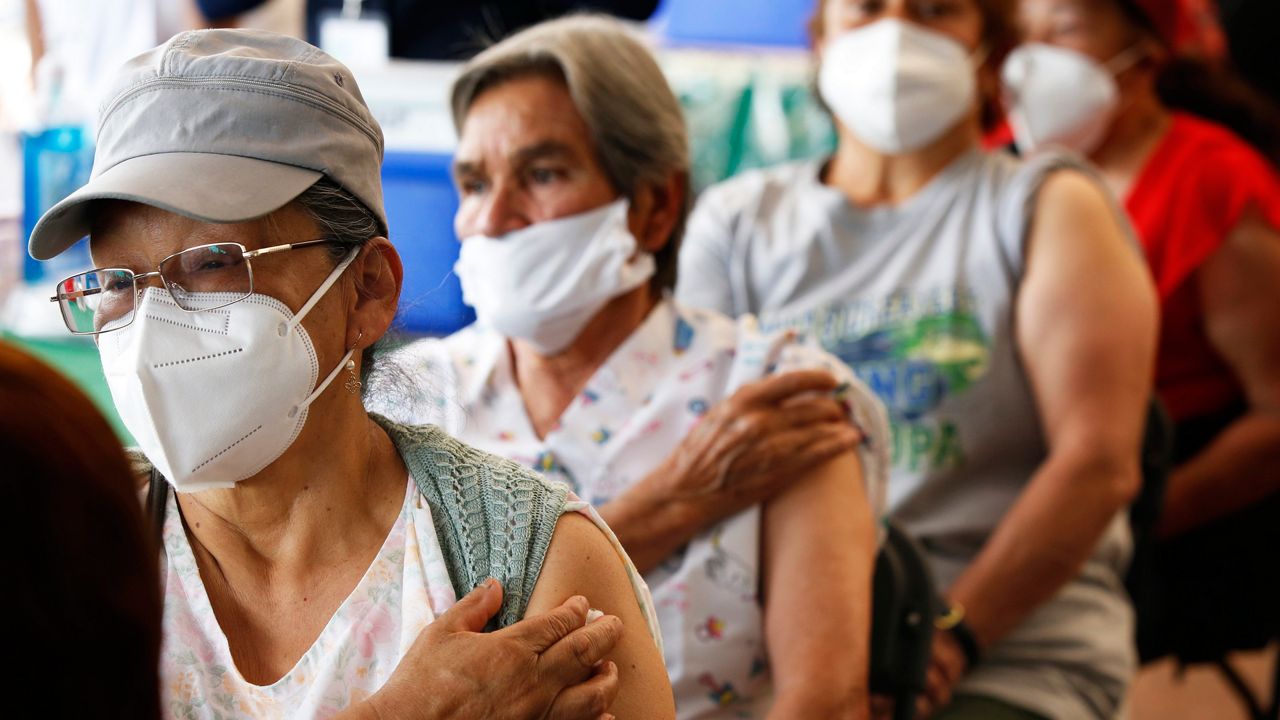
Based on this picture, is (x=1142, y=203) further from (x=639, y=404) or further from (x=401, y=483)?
(x=401, y=483)

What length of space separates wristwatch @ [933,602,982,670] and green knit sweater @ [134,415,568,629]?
40.0 inches

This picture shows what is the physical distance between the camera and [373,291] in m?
1.33

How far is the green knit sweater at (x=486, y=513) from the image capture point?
1.24 metres

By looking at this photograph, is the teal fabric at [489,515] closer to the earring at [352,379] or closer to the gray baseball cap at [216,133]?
the earring at [352,379]

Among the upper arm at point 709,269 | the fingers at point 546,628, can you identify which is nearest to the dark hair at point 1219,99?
the upper arm at point 709,269

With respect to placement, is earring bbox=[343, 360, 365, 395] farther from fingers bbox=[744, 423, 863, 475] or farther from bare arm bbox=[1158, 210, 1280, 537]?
bare arm bbox=[1158, 210, 1280, 537]

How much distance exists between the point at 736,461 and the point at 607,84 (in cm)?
60

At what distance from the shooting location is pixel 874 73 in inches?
101

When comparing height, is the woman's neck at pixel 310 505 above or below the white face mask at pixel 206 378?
below

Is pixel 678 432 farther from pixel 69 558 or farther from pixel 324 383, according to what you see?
pixel 69 558

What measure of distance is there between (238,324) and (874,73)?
168 centimetres

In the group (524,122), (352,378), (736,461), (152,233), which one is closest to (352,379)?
(352,378)

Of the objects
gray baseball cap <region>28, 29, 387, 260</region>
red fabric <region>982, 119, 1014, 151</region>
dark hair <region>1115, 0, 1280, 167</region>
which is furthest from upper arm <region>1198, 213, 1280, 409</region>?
gray baseball cap <region>28, 29, 387, 260</region>

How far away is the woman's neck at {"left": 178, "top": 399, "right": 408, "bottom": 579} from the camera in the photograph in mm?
1292
